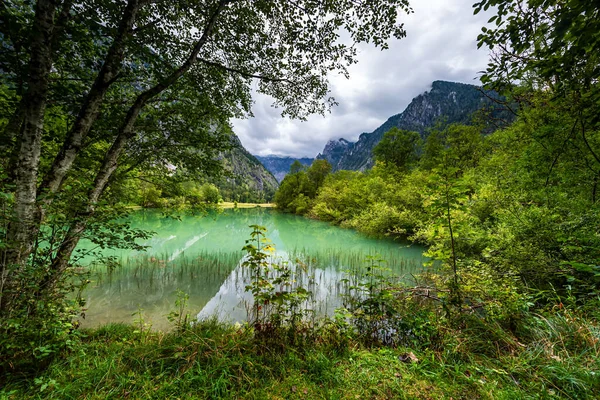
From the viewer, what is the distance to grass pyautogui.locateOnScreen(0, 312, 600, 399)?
1999 millimetres

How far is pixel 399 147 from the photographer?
101ft

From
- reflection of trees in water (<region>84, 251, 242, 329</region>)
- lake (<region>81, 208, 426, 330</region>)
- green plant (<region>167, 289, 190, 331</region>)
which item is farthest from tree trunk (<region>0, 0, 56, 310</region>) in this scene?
reflection of trees in water (<region>84, 251, 242, 329</region>)

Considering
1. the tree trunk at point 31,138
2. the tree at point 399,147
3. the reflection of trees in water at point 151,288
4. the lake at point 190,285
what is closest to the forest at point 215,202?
the tree trunk at point 31,138

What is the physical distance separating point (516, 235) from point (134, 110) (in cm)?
767

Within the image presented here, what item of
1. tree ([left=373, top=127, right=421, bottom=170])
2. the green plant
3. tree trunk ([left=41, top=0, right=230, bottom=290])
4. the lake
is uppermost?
tree ([left=373, top=127, right=421, bottom=170])

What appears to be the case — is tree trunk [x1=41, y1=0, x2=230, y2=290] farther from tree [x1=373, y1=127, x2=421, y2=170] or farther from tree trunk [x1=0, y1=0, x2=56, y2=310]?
tree [x1=373, y1=127, x2=421, y2=170]

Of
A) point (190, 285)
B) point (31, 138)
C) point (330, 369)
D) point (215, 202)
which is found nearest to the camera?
point (31, 138)

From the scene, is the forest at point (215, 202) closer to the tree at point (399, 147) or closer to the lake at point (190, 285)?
the lake at point (190, 285)

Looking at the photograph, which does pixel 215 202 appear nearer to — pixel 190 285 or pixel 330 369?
pixel 330 369

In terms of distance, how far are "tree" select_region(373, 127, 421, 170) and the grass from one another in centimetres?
2994

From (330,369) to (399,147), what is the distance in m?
33.0

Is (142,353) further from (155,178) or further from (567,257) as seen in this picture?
(567,257)

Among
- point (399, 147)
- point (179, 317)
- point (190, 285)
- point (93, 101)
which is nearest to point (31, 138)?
point (93, 101)

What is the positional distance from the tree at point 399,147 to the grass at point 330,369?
29.9m
